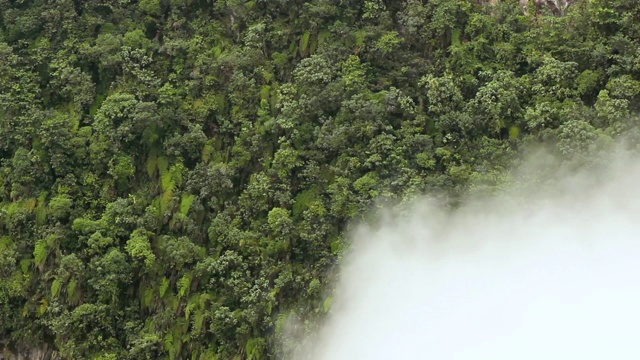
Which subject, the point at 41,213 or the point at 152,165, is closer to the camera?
the point at 41,213

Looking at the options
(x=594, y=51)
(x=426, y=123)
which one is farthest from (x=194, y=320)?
(x=594, y=51)

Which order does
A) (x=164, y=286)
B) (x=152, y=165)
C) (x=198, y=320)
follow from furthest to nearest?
(x=152, y=165) < (x=164, y=286) < (x=198, y=320)

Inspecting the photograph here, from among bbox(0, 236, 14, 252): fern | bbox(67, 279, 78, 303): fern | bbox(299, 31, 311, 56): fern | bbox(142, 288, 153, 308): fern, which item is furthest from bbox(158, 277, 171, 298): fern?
bbox(299, 31, 311, 56): fern

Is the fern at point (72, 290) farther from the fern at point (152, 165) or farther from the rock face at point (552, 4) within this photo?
the rock face at point (552, 4)

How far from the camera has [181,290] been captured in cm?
1717

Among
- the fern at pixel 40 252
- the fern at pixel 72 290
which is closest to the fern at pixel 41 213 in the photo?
the fern at pixel 40 252

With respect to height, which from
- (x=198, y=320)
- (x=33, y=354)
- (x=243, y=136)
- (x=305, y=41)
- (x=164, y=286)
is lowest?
(x=33, y=354)

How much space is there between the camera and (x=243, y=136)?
60.1 feet

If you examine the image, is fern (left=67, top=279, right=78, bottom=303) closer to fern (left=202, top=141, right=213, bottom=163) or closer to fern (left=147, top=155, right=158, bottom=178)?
fern (left=147, top=155, right=158, bottom=178)

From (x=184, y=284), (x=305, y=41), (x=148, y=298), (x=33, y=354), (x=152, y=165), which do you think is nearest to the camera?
(x=184, y=284)

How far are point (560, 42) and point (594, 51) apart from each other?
2.97 feet

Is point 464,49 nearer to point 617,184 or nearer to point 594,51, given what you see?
point 594,51

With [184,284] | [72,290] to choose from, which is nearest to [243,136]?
[184,284]

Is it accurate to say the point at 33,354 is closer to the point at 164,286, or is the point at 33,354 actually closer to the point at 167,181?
the point at 164,286
